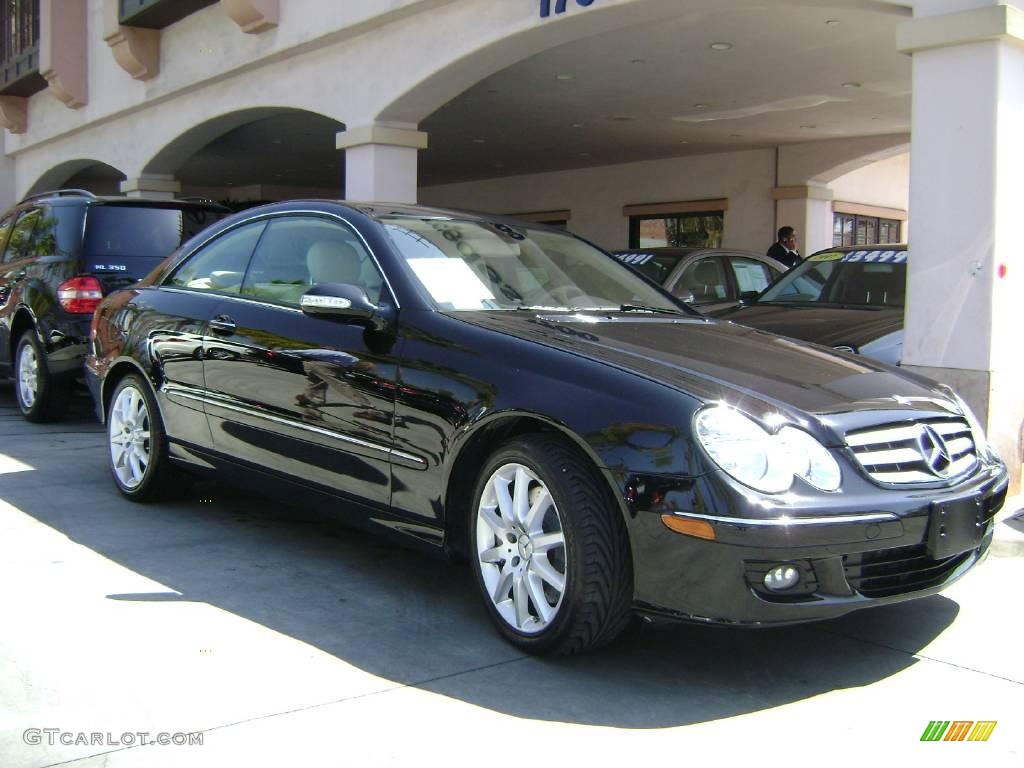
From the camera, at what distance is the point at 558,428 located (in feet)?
11.5

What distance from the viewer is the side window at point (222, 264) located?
514 centimetres

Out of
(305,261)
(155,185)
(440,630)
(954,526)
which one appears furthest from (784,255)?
(440,630)

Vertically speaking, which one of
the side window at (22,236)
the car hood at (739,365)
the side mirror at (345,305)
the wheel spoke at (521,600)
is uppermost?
the side window at (22,236)


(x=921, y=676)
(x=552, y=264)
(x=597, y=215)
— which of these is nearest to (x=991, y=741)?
(x=921, y=676)

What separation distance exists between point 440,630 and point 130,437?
8.23 feet

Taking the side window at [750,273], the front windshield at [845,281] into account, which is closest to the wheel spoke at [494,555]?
the front windshield at [845,281]

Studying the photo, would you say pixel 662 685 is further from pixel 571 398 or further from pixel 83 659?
pixel 83 659

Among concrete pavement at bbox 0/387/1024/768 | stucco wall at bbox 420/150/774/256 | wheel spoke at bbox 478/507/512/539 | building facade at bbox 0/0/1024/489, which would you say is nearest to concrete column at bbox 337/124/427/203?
building facade at bbox 0/0/1024/489

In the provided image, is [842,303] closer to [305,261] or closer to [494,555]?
[305,261]

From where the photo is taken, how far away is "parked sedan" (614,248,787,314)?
30.3 feet

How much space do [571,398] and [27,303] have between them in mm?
6258

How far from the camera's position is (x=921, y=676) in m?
3.61

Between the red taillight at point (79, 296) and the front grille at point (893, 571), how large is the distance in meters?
6.31
